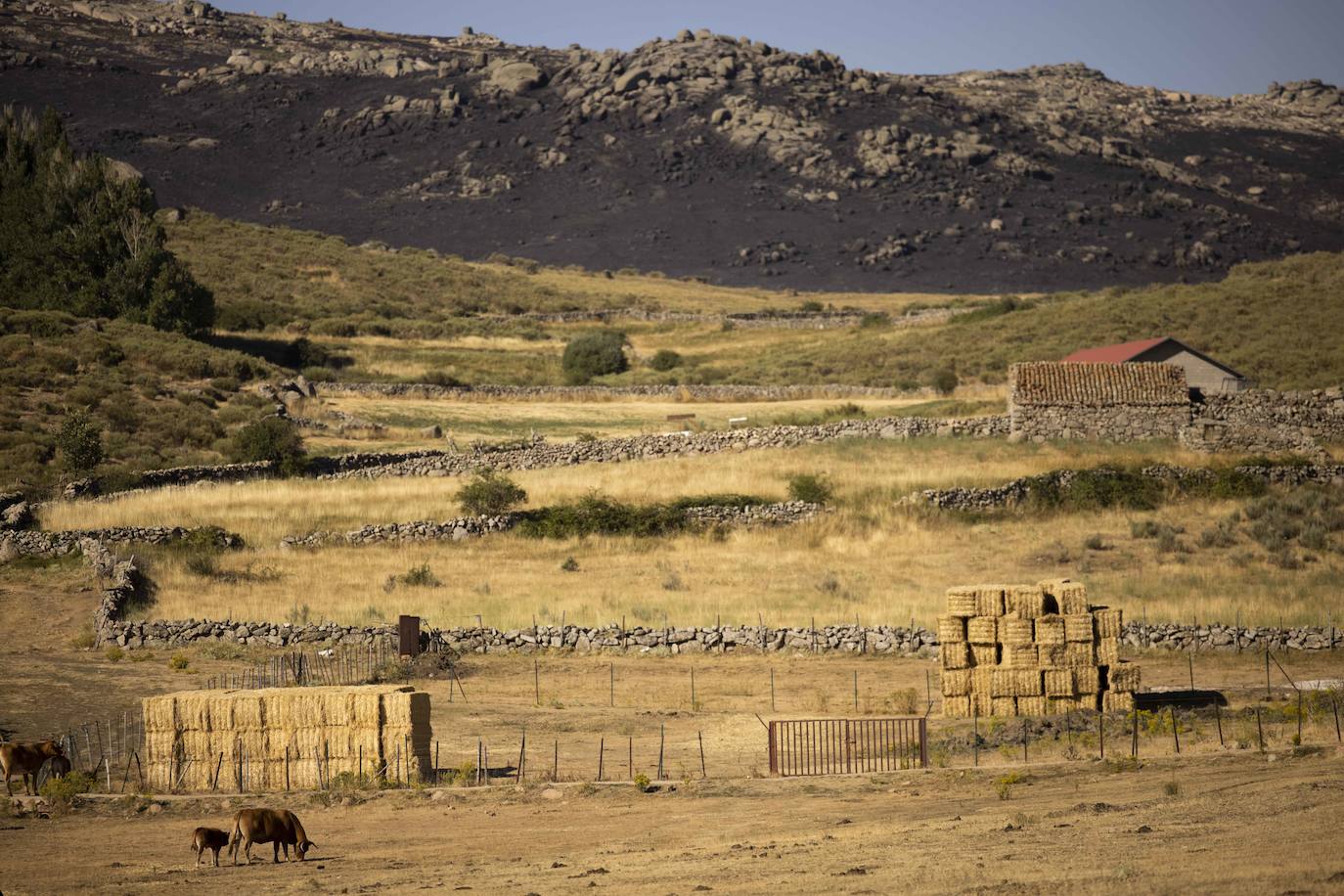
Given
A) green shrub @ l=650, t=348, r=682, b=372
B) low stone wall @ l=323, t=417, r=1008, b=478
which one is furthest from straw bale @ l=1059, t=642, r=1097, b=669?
green shrub @ l=650, t=348, r=682, b=372

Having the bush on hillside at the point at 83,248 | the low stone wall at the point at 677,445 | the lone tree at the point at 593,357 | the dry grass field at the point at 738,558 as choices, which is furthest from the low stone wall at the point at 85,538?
the lone tree at the point at 593,357

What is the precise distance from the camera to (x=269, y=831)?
17.7 metres

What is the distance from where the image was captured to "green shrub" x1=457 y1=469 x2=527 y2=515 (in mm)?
44000

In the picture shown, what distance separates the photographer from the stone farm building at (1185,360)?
58.7m

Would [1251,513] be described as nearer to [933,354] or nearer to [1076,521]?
[1076,521]

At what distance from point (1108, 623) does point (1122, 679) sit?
95 cm

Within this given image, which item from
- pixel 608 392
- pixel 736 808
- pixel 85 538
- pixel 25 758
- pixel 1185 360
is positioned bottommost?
pixel 736 808

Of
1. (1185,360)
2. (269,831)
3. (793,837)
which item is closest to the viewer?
(269,831)

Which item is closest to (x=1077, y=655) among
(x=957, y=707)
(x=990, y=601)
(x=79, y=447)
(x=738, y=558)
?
(x=990, y=601)

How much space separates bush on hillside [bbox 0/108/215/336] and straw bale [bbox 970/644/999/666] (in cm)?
5804

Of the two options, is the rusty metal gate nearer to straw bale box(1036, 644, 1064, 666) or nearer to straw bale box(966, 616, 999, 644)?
straw bale box(966, 616, 999, 644)

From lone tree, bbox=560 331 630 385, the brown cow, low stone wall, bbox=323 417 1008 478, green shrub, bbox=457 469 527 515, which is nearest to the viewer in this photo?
the brown cow

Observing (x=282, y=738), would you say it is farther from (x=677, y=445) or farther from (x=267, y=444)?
(x=267, y=444)

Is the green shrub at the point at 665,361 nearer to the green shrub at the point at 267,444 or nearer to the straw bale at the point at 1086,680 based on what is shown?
the green shrub at the point at 267,444
